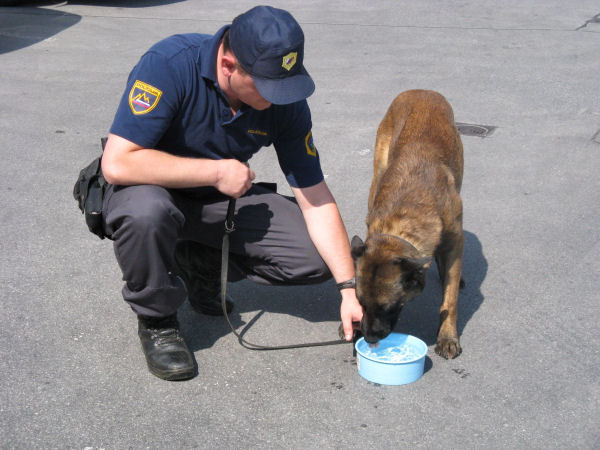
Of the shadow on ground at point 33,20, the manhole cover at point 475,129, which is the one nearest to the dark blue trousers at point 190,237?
the manhole cover at point 475,129

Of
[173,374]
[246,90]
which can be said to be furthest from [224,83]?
[173,374]

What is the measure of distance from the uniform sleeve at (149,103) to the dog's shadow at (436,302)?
185cm

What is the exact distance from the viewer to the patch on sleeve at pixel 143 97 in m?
3.31

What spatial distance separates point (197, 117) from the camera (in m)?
3.52

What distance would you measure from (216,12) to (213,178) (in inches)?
411

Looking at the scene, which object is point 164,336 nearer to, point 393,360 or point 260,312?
point 260,312

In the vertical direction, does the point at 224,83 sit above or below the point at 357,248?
above

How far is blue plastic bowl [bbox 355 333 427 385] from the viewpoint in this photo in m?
3.52

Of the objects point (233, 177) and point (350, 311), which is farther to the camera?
point (350, 311)

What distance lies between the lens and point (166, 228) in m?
3.38

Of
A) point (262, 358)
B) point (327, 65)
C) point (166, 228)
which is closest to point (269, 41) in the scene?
point (166, 228)

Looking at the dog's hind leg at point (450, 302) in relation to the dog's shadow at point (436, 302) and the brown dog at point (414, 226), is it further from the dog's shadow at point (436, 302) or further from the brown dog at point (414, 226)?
the dog's shadow at point (436, 302)

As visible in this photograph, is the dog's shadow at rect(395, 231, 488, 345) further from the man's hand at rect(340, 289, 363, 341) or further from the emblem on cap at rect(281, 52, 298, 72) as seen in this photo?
the emblem on cap at rect(281, 52, 298, 72)

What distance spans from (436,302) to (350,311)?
97 cm
